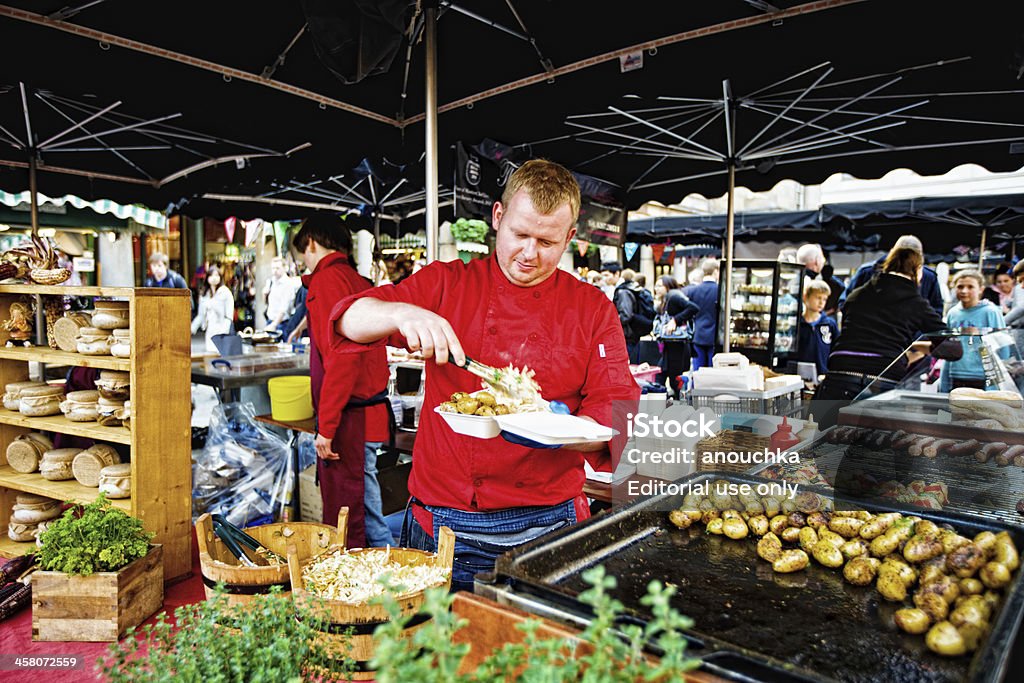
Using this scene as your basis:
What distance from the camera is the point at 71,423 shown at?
2.86m

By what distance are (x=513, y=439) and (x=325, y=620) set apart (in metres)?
0.59

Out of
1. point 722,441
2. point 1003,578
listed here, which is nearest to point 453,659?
point 1003,578

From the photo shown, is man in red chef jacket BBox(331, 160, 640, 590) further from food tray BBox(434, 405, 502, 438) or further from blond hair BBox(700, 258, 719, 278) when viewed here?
blond hair BBox(700, 258, 719, 278)

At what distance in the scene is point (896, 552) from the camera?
1.64 metres

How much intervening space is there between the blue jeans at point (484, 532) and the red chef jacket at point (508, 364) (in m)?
0.03

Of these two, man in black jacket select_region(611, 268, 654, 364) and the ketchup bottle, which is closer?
the ketchup bottle

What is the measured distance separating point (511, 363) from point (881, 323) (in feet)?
13.8

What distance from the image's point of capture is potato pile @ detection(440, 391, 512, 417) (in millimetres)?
1720

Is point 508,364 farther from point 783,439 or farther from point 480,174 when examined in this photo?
point 480,174

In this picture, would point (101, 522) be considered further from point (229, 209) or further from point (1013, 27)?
point (229, 209)

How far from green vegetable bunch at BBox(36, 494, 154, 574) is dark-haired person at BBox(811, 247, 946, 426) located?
4.63 meters

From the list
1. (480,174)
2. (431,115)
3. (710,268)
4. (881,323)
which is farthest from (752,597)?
(710,268)

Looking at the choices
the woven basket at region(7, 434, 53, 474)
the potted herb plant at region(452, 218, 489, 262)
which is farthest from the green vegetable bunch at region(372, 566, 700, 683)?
the potted herb plant at region(452, 218, 489, 262)

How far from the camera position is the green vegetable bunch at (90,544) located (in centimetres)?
204
